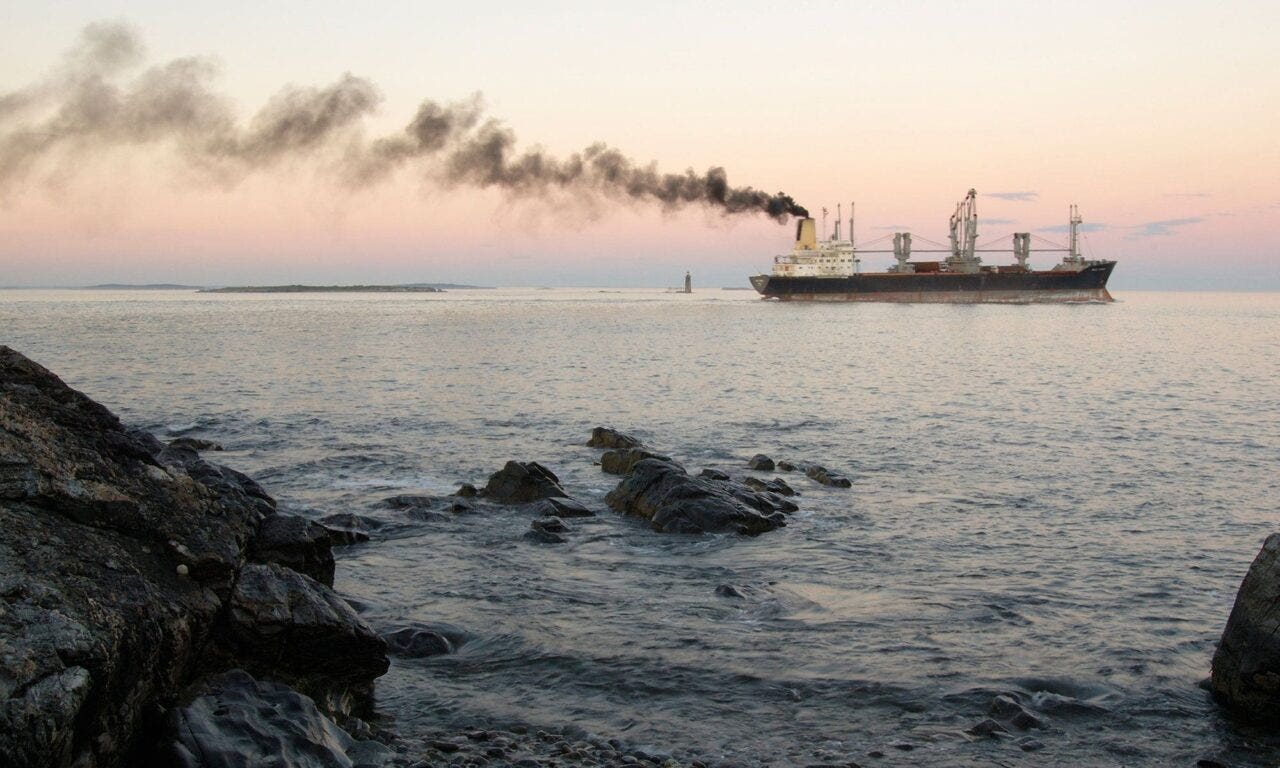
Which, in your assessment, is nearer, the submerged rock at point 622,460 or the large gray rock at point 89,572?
the large gray rock at point 89,572

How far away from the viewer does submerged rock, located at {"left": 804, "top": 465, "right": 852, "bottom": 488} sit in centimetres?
1903

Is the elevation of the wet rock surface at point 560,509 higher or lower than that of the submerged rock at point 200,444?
lower

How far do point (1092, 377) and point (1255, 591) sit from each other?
38.8 m

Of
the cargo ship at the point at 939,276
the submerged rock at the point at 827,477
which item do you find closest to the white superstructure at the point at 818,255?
the cargo ship at the point at 939,276

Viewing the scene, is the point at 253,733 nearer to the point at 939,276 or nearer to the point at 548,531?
the point at 548,531

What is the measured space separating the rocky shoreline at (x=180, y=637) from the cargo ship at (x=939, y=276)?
13834 centimetres

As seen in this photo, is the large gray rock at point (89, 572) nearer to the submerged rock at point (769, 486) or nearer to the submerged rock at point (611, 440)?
the submerged rock at point (769, 486)

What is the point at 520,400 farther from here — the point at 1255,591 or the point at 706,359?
the point at 1255,591

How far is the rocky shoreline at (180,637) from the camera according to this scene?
5230mm

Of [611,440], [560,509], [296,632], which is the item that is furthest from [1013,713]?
[611,440]

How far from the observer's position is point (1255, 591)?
8.41m

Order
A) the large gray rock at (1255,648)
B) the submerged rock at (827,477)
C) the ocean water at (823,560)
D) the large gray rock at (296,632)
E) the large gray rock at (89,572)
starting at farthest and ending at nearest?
1. the submerged rock at (827,477)
2. the ocean water at (823,560)
3. the large gray rock at (1255,648)
4. the large gray rock at (296,632)
5. the large gray rock at (89,572)

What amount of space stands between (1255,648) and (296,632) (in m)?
7.82

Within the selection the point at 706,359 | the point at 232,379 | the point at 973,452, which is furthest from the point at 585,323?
the point at 973,452
